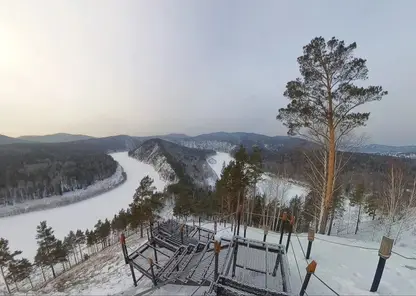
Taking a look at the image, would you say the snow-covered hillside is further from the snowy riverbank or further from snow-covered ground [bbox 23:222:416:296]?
snow-covered ground [bbox 23:222:416:296]

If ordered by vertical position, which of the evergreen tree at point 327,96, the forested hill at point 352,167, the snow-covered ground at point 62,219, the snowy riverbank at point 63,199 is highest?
the evergreen tree at point 327,96

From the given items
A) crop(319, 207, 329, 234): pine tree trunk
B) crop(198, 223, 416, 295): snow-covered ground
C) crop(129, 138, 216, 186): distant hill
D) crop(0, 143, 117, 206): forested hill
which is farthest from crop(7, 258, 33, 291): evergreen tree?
crop(0, 143, 117, 206): forested hill

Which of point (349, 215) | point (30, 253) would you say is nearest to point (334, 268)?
point (349, 215)

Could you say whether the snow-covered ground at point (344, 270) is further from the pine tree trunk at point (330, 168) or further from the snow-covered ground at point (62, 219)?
the snow-covered ground at point (62, 219)

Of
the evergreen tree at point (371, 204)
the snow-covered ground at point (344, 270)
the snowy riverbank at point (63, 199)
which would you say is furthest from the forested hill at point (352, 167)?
the snowy riverbank at point (63, 199)

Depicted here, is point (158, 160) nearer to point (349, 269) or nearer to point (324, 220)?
point (324, 220)

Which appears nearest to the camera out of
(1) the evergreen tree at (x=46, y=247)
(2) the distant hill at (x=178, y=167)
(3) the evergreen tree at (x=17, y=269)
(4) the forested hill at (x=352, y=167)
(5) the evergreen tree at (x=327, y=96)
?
(5) the evergreen tree at (x=327, y=96)
